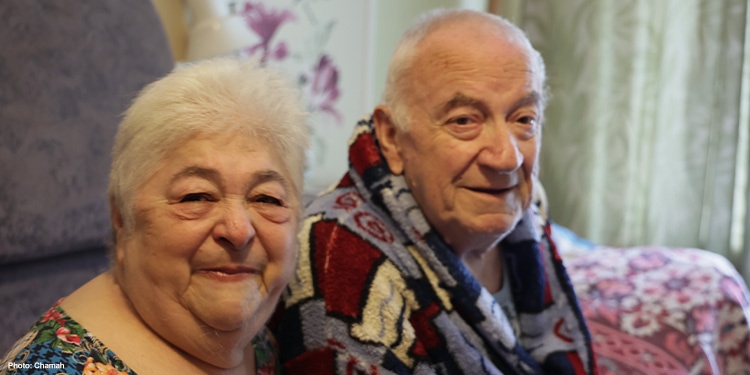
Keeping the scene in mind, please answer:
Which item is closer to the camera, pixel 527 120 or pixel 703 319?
pixel 527 120

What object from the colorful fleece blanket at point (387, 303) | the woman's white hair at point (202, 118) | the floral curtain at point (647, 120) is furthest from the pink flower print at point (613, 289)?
the woman's white hair at point (202, 118)

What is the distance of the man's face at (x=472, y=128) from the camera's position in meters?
1.32

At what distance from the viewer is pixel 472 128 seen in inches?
52.4

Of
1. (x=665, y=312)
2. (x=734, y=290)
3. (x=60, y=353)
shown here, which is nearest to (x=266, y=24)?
(x=665, y=312)

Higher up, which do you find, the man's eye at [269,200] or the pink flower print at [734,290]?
the man's eye at [269,200]

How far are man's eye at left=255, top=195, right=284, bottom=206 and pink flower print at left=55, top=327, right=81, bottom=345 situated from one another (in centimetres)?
29

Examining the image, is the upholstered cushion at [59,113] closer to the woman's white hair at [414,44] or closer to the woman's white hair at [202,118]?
the woman's white hair at [202,118]

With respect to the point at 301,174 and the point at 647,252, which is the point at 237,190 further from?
the point at 647,252

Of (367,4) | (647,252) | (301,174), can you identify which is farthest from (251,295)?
(367,4)

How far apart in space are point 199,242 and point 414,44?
634 millimetres

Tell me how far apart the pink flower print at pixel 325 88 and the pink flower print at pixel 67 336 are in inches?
71.7

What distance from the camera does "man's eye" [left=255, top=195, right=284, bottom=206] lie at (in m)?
1.01

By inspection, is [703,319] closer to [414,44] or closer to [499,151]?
[499,151]

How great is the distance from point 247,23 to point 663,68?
1578 millimetres
